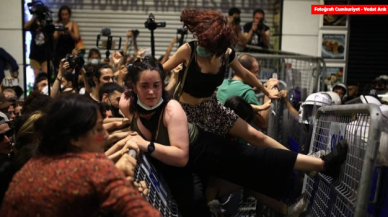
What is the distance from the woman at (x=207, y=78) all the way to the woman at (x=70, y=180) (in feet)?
6.37

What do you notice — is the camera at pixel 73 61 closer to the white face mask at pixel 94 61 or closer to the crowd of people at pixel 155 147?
the crowd of people at pixel 155 147

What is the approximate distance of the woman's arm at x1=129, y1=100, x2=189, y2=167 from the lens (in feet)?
11.2

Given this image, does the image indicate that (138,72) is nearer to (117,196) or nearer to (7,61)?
(117,196)

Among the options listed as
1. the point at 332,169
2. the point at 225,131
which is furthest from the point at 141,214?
the point at 225,131

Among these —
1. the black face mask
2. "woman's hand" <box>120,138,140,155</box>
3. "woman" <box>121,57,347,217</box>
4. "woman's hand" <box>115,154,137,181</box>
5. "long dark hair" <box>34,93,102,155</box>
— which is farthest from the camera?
the black face mask

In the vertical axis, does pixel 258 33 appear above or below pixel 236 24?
below

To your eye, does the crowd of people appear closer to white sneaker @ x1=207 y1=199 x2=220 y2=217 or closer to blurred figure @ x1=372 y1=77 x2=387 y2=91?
white sneaker @ x1=207 y1=199 x2=220 y2=217

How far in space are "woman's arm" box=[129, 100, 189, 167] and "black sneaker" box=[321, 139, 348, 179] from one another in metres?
0.95

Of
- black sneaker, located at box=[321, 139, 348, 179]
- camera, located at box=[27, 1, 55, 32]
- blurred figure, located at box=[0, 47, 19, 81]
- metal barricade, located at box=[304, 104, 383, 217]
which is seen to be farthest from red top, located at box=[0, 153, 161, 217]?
blurred figure, located at box=[0, 47, 19, 81]

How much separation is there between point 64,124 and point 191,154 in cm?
157

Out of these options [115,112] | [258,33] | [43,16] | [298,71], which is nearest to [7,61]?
[43,16]

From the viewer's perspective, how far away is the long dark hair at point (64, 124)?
2.36 meters

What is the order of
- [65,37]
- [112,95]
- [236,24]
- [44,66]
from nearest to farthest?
[112,95] → [236,24] → [65,37] → [44,66]

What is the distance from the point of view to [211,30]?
4.19m
